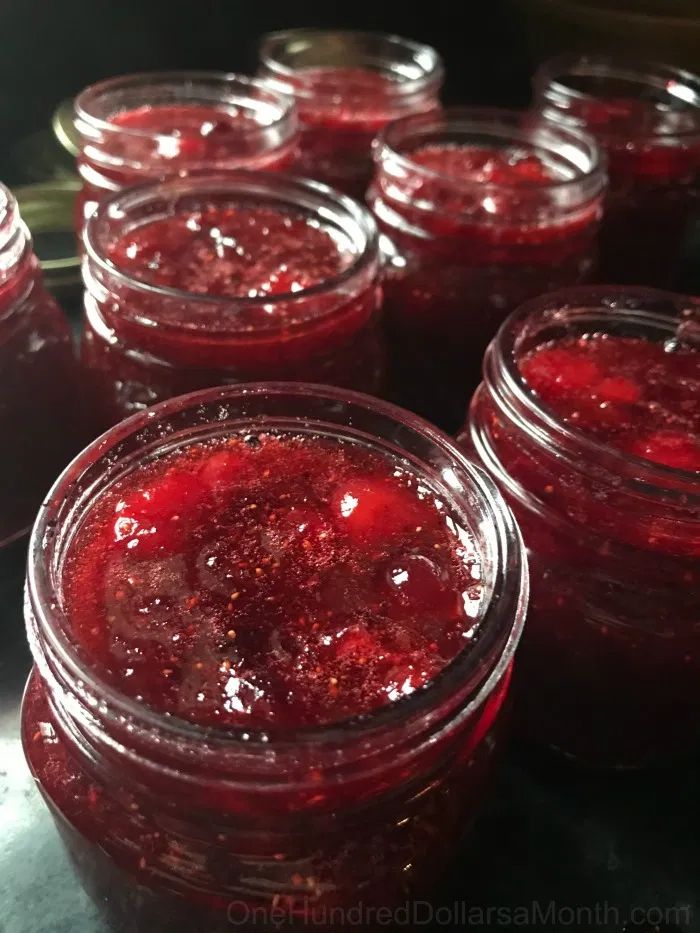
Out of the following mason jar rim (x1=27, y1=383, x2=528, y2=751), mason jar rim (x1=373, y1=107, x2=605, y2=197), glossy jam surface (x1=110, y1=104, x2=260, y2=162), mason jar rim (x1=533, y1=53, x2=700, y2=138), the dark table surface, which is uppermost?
mason jar rim (x1=533, y1=53, x2=700, y2=138)

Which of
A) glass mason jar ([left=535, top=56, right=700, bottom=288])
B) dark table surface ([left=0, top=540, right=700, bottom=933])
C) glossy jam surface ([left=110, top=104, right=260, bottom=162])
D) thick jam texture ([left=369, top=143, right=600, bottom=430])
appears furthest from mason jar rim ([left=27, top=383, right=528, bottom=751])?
glass mason jar ([left=535, top=56, right=700, bottom=288])

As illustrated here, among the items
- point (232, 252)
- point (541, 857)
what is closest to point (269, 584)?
point (541, 857)

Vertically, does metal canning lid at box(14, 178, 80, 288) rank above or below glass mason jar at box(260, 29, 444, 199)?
below

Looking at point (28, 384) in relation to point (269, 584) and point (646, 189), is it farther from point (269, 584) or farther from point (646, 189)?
point (646, 189)

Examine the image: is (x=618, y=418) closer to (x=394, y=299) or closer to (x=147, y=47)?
(x=394, y=299)

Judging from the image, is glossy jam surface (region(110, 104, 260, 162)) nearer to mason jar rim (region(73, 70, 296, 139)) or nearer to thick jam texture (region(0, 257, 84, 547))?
mason jar rim (region(73, 70, 296, 139))

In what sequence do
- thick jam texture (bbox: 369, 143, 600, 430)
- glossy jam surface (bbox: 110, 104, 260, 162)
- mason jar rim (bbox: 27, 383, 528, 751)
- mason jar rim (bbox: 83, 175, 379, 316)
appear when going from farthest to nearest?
glossy jam surface (bbox: 110, 104, 260, 162) < thick jam texture (bbox: 369, 143, 600, 430) < mason jar rim (bbox: 83, 175, 379, 316) < mason jar rim (bbox: 27, 383, 528, 751)

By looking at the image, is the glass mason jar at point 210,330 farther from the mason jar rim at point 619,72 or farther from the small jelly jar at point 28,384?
the mason jar rim at point 619,72
